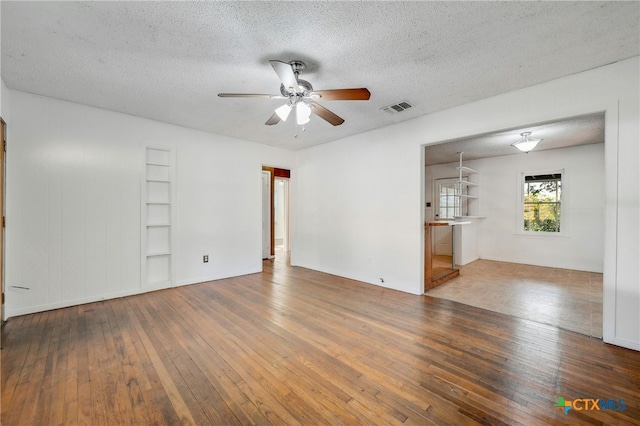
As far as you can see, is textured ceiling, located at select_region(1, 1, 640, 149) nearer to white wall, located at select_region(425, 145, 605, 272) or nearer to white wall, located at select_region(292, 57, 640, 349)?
white wall, located at select_region(292, 57, 640, 349)

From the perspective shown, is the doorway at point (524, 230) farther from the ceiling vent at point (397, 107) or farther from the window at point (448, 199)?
the ceiling vent at point (397, 107)

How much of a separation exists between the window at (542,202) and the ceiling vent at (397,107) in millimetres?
4404

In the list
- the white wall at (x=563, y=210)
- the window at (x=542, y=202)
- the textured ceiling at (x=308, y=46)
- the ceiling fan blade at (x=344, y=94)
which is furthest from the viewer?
the window at (x=542, y=202)

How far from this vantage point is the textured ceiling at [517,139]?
154 inches

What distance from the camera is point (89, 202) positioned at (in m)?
3.42

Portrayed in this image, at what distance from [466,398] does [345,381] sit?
794 mm

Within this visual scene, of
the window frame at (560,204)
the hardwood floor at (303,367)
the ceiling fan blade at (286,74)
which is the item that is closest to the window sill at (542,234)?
the window frame at (560,204)

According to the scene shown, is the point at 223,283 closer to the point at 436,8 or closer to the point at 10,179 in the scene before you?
the point at 10,179

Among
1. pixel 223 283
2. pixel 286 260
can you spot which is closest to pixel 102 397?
pixel 223 283

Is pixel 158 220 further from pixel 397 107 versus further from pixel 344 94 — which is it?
pixel 397 107

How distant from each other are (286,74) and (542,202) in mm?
6512

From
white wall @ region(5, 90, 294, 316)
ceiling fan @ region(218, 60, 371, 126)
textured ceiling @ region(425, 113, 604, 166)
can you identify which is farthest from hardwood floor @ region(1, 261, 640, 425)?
textured ceiling @ region(425, 113, 604, 166)

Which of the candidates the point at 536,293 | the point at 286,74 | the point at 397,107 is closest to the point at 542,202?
the point at 536,293

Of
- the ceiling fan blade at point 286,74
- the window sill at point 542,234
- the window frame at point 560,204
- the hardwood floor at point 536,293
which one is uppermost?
the ceiling fan blade at point 286,74
